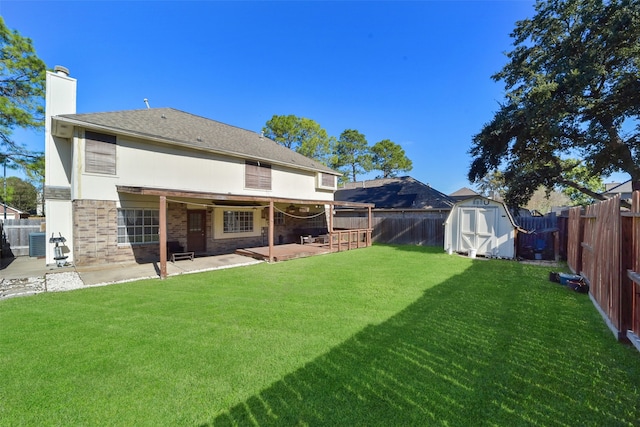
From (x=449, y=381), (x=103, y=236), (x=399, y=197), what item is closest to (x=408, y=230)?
(x=399, y=197)

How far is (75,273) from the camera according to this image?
816 cm

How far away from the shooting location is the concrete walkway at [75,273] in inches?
267

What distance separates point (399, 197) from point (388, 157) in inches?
753

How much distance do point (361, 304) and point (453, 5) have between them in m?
11.7

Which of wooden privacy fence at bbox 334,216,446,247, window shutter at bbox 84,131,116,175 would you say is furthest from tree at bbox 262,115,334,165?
window shutter at bbox 84,131,116,175

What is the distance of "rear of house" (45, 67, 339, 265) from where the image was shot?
8867 mm

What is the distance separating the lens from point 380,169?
126 ft

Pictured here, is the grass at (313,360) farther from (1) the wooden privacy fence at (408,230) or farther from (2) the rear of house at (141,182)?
(1) the wooden privacy fence at (408,230)

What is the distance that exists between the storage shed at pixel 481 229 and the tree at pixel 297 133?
778 inches

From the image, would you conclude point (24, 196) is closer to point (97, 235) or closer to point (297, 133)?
point (297, 133)

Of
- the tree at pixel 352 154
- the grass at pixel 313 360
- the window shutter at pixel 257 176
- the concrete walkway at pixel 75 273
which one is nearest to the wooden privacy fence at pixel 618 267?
the grass at pixel 313 360

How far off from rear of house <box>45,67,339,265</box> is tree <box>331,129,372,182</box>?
2408cm

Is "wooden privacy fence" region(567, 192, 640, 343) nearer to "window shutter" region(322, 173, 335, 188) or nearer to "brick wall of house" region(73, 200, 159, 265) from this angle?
"brick wall of house" region(73, 200, 159, 265)

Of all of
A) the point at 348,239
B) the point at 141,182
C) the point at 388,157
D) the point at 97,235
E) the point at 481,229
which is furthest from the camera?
the point at 388,157
